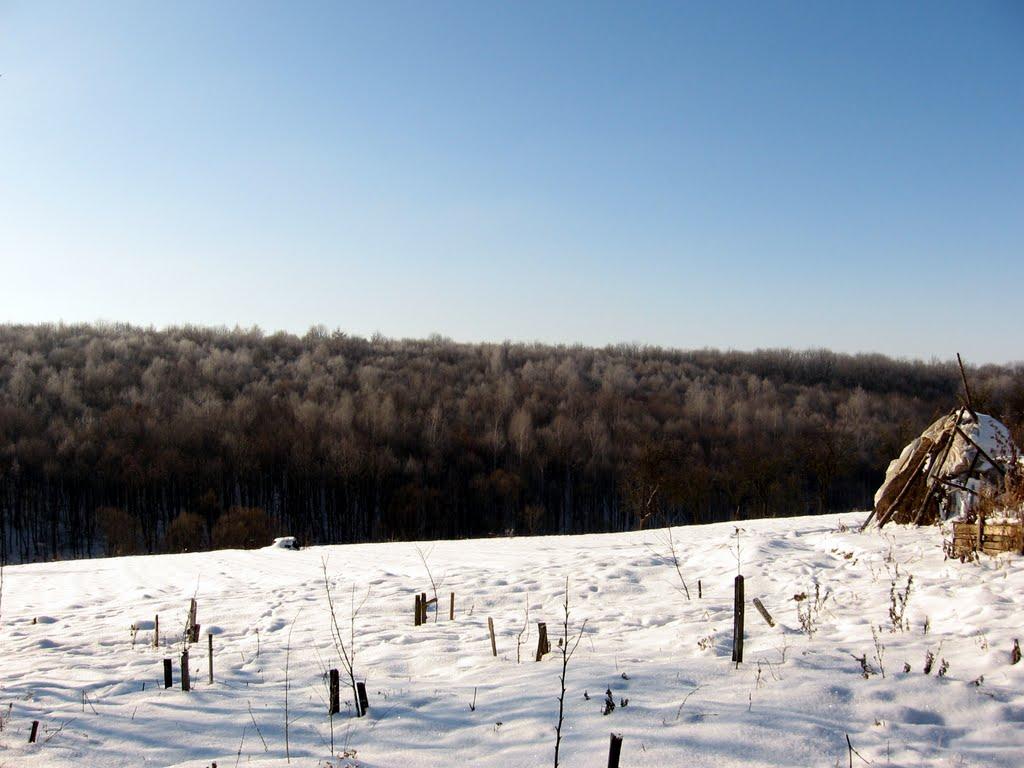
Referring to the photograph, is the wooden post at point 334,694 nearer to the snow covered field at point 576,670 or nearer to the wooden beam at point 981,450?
the snow covered field at point 576,670

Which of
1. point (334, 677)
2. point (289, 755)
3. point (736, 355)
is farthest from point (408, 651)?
point (736, 355)

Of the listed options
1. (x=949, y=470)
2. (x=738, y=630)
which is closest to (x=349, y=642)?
(x=738, y=630)

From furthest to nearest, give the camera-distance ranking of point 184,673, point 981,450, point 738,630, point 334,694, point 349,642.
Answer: point 981,450 → point 349,642 → point 184,673 → point 738,630 → point 334,694

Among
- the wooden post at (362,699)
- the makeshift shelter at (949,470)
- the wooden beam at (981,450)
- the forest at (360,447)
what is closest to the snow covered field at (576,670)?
the wooden post at (362,699)

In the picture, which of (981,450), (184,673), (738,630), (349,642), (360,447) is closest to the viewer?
(738,630)

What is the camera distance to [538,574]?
10375mm

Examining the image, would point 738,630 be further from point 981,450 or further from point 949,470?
point 949,470

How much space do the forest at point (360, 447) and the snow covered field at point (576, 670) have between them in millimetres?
19904

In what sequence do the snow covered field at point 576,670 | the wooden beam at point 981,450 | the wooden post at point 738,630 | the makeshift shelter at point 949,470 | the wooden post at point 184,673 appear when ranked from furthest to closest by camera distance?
the makeshift shelter at point 949,470
the wooden beam at point 981,450
the wooden post at point 184,673
the wooden post at point 738,630
the snow covered field at point 576,670

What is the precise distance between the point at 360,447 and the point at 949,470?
3317 centimetres

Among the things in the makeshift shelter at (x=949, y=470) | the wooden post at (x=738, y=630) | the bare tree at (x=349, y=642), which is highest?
the makeshift shelter at (x=949, y=470)

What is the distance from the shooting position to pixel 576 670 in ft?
16.9

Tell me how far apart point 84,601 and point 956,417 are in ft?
41.9

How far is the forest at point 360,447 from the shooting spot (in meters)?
35.2
